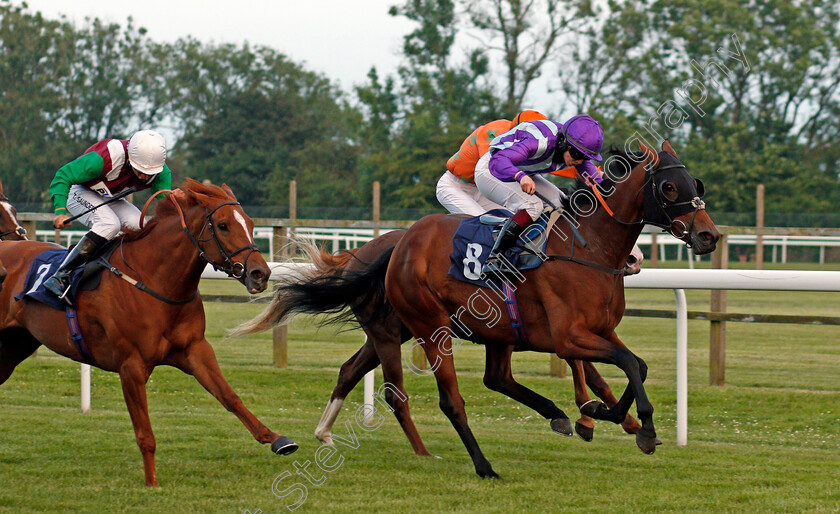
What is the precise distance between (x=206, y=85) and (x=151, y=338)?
4021 centimetres

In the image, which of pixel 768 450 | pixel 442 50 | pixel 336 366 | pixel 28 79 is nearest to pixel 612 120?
pixel 442 50

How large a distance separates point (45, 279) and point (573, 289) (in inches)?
104

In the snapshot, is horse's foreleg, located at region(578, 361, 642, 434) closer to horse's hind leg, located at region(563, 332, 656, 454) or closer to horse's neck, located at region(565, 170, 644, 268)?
horse's hind leg, located at region(563, 332, 656, 454)

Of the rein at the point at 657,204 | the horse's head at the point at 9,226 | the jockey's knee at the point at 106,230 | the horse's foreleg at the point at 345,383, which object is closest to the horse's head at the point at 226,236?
the jockey's knee at the point at 106,230

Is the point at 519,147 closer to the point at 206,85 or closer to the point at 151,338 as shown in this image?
the point at 151,338

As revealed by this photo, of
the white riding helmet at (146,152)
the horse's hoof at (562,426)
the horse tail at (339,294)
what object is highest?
the white riding helmet at (146,152)

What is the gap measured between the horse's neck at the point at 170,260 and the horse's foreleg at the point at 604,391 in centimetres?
202

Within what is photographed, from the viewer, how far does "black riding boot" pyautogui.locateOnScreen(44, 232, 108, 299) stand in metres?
4.62

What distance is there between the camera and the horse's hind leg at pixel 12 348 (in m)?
5.18

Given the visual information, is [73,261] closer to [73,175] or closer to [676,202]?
[73,175]

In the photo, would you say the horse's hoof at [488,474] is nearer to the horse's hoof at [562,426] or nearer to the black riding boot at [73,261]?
the horse's hoof at [562,426]

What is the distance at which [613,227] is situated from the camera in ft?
14.6

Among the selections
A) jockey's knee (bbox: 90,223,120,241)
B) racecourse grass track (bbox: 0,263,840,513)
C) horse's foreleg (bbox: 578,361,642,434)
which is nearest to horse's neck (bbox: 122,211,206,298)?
jockey's knee (bbox: 90,223,120,241)

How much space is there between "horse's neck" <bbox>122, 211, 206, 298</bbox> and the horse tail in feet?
3.23
